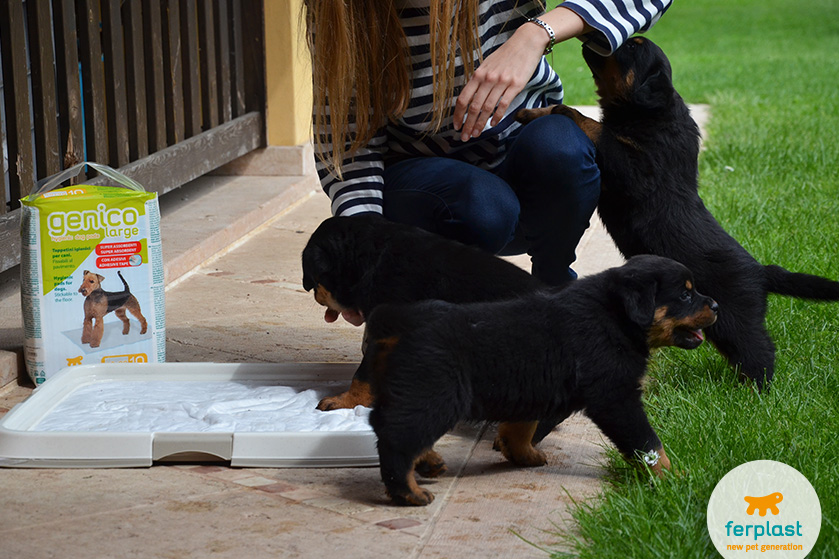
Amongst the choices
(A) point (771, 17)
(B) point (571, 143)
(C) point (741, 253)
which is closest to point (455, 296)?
(B) point (571, 143)

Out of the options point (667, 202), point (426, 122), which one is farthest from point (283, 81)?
point (667, 202)

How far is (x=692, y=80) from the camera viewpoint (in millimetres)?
11250

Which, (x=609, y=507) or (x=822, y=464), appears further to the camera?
(x=822, y=464)

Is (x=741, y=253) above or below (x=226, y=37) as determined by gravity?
below

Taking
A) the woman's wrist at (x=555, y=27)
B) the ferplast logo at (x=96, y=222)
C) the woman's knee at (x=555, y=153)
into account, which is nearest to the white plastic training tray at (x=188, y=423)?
the ferplast logo at (x=96, y=222)

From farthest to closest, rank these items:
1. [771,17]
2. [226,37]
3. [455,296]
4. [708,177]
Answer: [771,17]
[708,177]
[226,37]
[455,296]

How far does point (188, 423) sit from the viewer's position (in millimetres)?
2670

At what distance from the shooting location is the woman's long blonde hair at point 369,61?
2.87 meters

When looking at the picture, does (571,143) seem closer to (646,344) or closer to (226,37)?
(646,344)

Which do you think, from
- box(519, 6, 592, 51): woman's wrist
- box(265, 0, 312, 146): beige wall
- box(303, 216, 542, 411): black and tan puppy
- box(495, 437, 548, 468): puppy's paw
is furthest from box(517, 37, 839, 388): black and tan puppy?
box(265, 0, 312, 146): beige wall

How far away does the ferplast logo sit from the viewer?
119 inches

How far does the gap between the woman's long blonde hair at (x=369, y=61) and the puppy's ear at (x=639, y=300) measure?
889 mm

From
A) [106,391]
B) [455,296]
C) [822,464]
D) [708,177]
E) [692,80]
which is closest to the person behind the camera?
[822,464]

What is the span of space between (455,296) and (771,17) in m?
22.3
